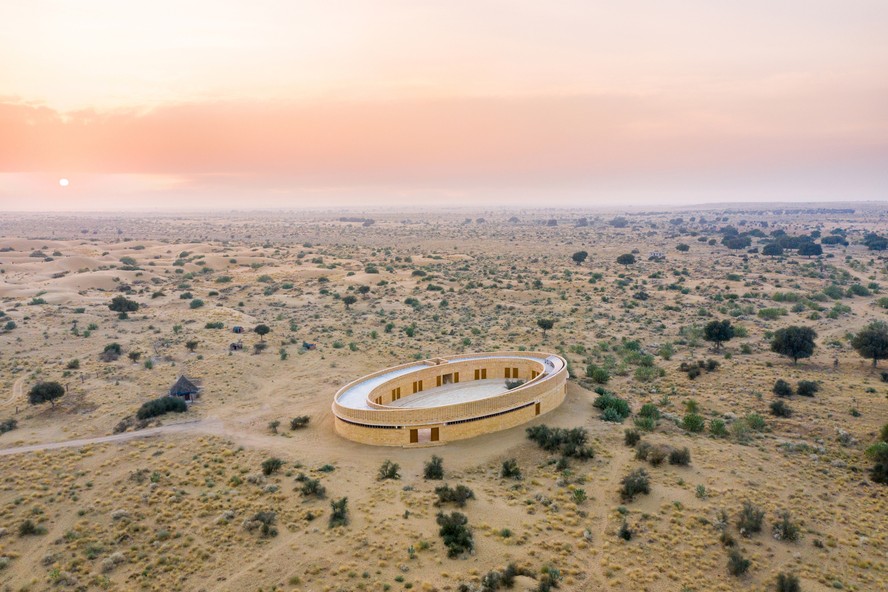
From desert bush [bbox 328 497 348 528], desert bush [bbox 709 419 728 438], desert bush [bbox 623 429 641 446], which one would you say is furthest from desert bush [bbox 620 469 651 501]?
desert bush [bbox 328 497 348 528]

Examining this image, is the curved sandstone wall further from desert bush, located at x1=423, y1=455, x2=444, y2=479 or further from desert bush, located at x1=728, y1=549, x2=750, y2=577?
desert bush, located at x1=728, y1=549, x2=750, y2=577

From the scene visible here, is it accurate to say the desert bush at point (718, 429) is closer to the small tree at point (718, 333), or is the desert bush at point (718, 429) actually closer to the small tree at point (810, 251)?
the small tree at point (718, 333)

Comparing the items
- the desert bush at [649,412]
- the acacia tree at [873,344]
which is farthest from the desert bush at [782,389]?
the desert bush at [649,412]

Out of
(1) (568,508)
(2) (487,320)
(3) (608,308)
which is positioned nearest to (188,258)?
(2) (487,320)

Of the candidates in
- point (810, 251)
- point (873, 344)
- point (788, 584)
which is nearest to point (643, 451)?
point (788, 584)

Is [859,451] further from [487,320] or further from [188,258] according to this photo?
[188,258]

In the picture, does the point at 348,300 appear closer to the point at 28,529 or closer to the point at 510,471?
the point at 510,471
